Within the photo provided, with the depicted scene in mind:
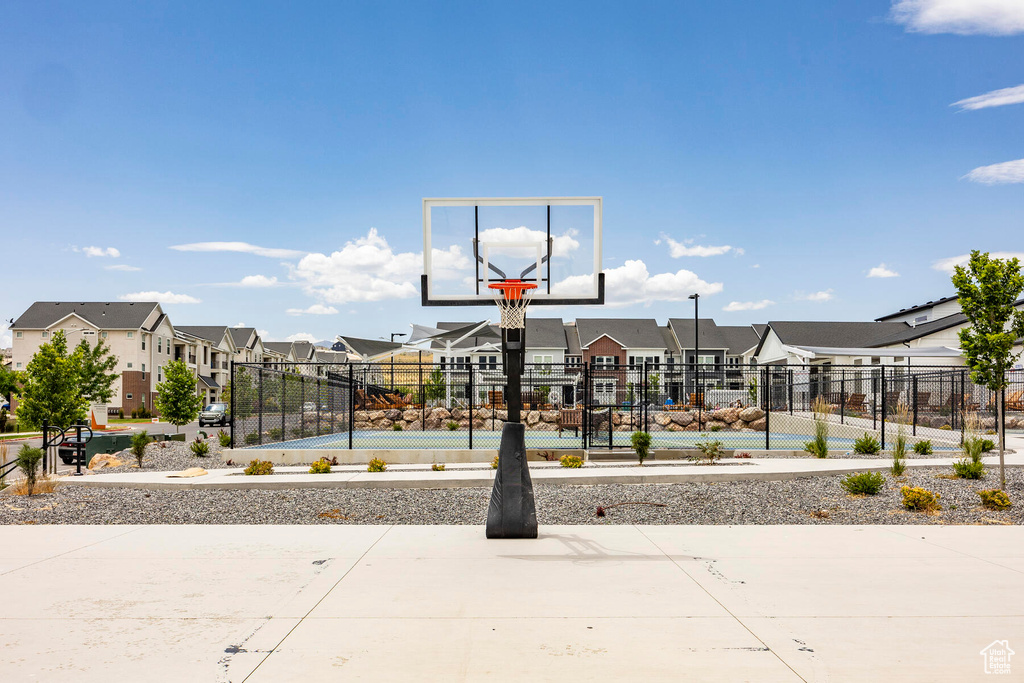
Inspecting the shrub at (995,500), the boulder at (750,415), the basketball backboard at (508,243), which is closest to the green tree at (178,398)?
the basketball backboard at (508,243)

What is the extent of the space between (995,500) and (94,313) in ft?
218

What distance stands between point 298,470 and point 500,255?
7.41 m

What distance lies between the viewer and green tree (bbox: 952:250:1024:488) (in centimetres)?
1114

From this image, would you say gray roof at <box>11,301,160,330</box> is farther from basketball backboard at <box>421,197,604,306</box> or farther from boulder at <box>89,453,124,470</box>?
basketball backboard at <box>421,197,604,306</box>

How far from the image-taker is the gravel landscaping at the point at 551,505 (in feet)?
32.1

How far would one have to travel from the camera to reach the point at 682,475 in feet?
41.7

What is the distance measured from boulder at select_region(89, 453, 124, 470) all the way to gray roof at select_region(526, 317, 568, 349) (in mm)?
50201

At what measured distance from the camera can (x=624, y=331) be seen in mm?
71250

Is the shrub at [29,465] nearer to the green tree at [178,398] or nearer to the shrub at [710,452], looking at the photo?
the shrub at [710,452]
